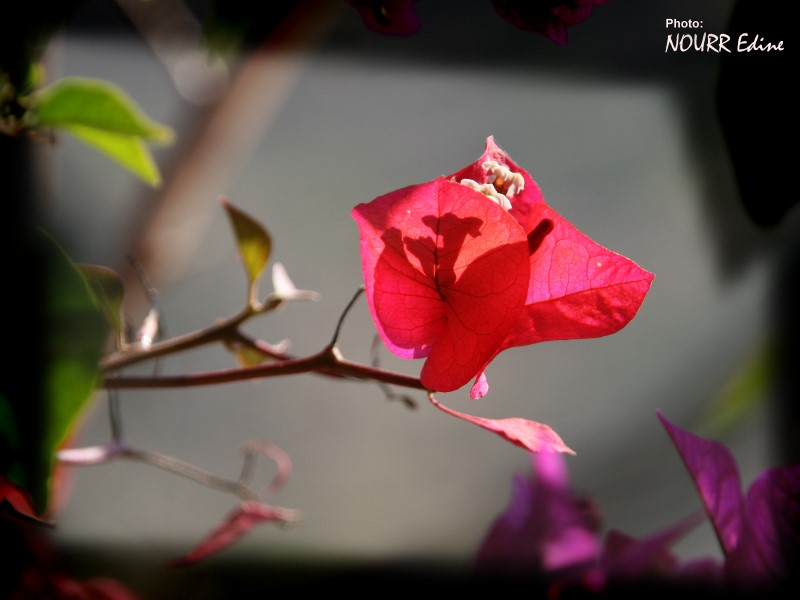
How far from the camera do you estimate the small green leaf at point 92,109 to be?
1.18ft

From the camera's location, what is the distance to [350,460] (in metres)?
1.31

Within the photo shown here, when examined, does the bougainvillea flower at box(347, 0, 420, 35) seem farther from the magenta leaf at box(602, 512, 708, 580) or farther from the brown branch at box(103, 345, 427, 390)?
the magenta leaf at box(602, 512, 708, 580)

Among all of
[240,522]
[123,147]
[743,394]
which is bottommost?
[240,522]

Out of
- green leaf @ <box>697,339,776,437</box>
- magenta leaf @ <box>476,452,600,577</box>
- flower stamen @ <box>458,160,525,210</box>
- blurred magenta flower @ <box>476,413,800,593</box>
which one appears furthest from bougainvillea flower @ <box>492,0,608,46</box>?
green leaf @ <box>697,339,776,437</box>

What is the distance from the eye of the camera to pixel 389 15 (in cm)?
28

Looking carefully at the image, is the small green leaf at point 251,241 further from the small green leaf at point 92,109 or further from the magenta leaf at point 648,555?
the magenta leaf at point 648,555

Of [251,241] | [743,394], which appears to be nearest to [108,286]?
[251,241]

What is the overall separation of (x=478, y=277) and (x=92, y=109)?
0.28 meters

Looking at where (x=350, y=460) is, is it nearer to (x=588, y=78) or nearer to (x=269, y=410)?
(x=269, y=410)

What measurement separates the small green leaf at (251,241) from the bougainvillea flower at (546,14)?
16 cm

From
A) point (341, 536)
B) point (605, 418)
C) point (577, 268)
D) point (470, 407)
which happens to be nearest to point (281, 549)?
point (341, 536)

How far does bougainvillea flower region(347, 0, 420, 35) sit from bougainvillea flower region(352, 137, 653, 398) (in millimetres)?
91

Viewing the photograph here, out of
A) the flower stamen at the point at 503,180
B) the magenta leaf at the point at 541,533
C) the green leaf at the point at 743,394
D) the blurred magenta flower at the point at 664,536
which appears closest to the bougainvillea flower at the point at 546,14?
the flower stamen at the point at 503,180

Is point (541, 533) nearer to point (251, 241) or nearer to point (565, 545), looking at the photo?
point (565, 545)
